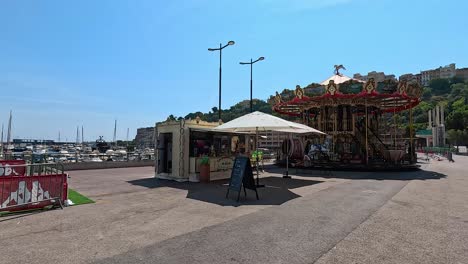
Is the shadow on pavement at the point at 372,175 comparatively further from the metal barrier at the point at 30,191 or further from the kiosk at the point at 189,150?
the metal barrier at the point at 30,191

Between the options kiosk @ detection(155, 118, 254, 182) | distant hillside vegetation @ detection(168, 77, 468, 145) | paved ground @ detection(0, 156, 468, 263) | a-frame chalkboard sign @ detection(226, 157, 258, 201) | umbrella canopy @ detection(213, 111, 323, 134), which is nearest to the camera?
paved ground @ detection(0, 156, 468, 263)

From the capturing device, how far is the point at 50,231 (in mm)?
5508

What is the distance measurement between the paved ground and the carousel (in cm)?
1133

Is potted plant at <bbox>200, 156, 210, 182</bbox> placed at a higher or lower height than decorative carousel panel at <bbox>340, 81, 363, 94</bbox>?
lower

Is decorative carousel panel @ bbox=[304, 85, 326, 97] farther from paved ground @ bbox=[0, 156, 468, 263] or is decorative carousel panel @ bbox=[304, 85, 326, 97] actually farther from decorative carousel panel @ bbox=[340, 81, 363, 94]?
paved ground @ bbox=[0, 156, 468, 263]

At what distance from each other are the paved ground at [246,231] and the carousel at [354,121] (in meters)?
11.3

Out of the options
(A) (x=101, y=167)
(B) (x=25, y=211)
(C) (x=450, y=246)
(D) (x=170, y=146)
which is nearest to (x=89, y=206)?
(B) (x=25, y=211)

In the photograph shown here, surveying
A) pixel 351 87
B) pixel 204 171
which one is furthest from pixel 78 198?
pixel 351 87

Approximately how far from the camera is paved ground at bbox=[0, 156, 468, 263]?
4253 millimetres

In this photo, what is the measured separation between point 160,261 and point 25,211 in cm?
510

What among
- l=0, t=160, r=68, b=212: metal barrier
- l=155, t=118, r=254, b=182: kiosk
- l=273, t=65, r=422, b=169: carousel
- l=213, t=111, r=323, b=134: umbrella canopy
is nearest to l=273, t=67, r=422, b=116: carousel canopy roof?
l=273, t=65, r=422, b=169: carousel

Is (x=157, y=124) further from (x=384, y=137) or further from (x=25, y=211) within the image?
(x=384, y=137)

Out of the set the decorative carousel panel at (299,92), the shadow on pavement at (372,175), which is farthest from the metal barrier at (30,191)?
the decorative carousel panel at (299,92)

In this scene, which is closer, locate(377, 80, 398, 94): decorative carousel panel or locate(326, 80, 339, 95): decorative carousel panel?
locate(377, 80, 398, 94): decorative carousel panel
